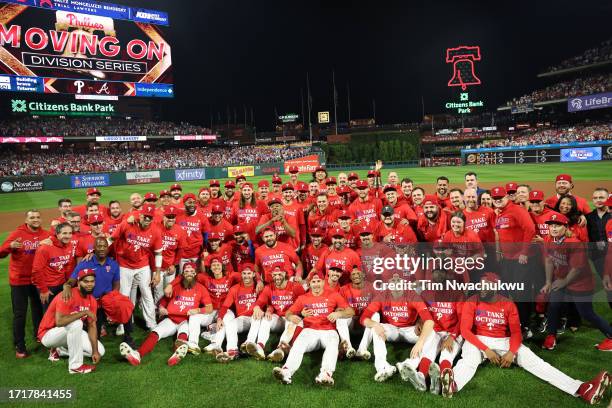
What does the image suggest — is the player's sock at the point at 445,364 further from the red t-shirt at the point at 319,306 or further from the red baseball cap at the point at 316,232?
the red baseball cap at the point at 316,232

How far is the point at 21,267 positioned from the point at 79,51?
4184 centimetres

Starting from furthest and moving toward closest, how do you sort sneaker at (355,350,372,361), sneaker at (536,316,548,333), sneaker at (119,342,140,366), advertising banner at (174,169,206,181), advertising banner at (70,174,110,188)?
advertising banner at (174,169,206,181)
advertising banner at (70,174,110,188)
sneaker at (536,316,548,333)
sneaker at (119,342,140,366)
sneaker at (355,350,372,361)

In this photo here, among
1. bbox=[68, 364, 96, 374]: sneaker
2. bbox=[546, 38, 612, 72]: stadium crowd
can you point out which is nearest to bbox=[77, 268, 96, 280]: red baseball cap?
bbox=[68, 364, 96, 374]: sneaker

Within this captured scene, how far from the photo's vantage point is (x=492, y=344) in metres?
5.12

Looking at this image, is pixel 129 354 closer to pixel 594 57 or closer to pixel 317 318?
pixel 317 318

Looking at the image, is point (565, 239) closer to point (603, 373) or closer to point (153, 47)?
point (603, 373)

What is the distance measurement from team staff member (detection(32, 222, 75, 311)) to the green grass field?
103 centimetres

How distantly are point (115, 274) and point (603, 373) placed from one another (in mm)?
6720

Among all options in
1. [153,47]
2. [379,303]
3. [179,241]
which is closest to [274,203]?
[179,241]

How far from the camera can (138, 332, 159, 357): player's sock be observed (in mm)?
5898

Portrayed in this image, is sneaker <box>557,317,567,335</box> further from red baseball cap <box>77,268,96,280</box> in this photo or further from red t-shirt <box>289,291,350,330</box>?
red baseball cap <box>77,268,96,280</box>

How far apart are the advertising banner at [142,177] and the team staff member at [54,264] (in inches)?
1368

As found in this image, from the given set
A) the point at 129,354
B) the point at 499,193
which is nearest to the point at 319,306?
the point at 129,354

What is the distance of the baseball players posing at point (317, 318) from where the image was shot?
208 inches
